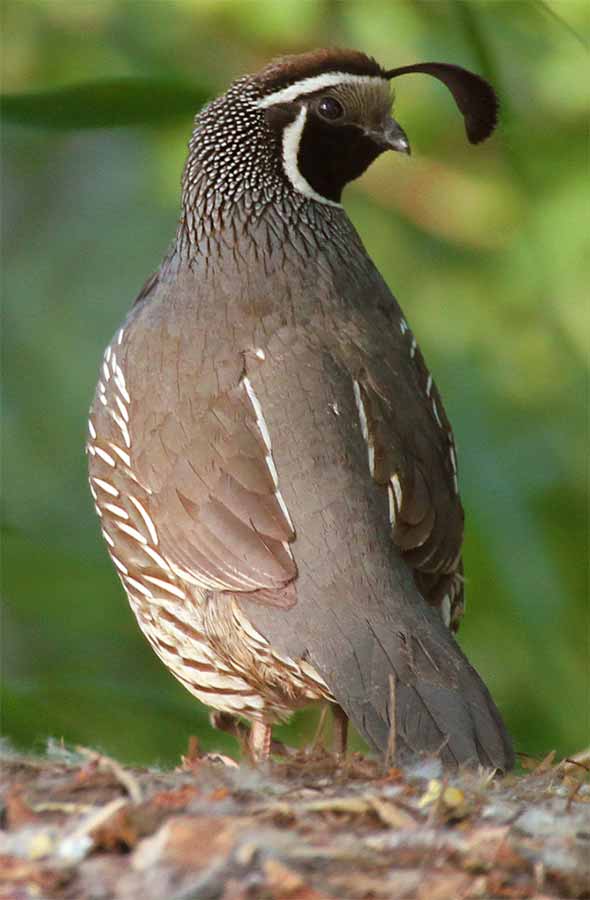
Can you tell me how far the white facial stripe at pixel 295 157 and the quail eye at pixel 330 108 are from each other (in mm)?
48

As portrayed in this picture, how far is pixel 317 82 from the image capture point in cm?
406

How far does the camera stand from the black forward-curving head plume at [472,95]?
434 cm

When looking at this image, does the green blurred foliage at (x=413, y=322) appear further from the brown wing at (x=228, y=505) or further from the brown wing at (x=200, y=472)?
the brown wing at (x=228, y=505)

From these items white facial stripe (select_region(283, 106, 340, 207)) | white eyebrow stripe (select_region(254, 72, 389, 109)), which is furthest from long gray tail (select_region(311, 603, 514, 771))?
white eyebrow stripe (select_region(254, 72, 389, 109))

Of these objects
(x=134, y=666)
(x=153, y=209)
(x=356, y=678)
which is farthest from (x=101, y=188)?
(x=356, y=678)

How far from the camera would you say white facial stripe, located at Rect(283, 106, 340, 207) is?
411 cm

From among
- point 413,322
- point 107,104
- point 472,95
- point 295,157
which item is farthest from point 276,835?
point 413,322

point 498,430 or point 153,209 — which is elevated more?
point 153,209

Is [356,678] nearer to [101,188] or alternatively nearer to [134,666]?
[134,666]

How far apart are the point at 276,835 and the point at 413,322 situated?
337cm

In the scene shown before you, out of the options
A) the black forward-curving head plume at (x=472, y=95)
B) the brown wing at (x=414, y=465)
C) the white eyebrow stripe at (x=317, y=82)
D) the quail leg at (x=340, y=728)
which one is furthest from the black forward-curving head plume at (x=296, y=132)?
the quail leg at (x=340, y=728)

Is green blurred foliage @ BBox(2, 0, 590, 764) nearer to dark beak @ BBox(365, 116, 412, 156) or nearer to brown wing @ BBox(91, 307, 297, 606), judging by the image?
dark beak @ BBox(365, 116, 412, 156)

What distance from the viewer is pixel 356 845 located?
2494 millimetres

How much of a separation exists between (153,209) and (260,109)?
1.85m
